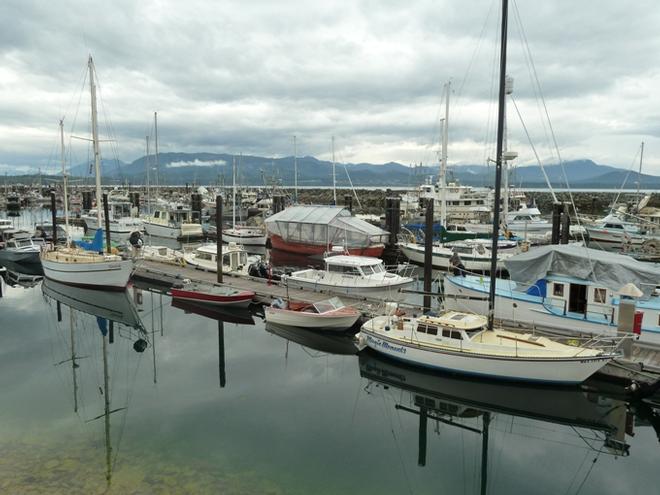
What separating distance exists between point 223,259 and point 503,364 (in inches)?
852

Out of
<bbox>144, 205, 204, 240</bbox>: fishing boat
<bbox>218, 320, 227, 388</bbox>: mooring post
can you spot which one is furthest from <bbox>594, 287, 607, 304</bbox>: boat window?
<bbox>144, 205, 204, 240</bbox>: fishing boat

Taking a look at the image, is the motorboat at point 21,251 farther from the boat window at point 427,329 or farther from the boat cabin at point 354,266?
the boat window at point 427,329


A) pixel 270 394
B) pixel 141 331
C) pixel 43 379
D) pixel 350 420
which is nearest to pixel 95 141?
pixel 141 331

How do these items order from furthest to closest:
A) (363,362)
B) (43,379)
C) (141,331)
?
(141,331), (363,362), (43,379)

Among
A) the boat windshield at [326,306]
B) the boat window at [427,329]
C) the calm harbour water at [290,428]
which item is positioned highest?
the boat window at [427,329]

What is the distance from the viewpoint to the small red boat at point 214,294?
87.2ft

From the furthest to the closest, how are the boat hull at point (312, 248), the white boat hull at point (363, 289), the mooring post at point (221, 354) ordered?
the boat hull at point (312, 248)
the white boat hull at point (363, 289)
the mooring post at point (221, 354)

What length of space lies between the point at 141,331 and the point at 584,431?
2040cm

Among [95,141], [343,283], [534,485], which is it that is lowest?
[534,485]

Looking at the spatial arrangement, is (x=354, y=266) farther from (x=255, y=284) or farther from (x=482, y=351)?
(x=482, y=351)

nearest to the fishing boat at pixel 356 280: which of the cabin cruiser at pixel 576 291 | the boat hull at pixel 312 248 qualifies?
the cabin cruiser at pixel 576 291

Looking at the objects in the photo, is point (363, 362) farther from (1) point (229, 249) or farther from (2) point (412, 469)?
(1) point (229, 249)

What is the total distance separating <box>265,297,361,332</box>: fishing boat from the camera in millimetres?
22312

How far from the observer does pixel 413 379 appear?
1833 centimetres
